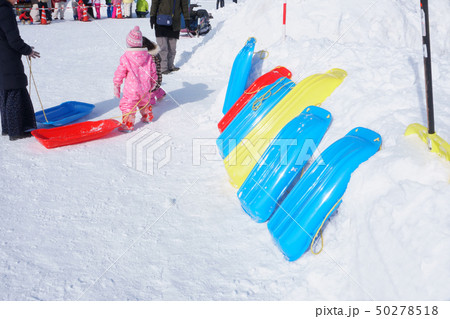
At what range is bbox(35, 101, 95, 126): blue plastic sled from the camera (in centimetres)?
468

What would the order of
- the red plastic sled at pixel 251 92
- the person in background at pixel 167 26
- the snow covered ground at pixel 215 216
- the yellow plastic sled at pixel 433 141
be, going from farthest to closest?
the person in background at pixel 167 26 → the red plastic sled at pixel 251 92 → the yellow plastic sled at pixel 433 141 → the snow covered ground at pixel 215 216

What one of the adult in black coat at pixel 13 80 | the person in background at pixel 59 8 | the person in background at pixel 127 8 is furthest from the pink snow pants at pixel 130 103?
the person in background at pixel 127 8

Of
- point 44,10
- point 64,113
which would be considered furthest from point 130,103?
point 44,10

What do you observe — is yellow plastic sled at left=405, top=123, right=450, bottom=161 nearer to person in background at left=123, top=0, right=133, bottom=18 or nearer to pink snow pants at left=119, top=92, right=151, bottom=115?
pink snow pants at left=119, top=92, right=151, bottom=115

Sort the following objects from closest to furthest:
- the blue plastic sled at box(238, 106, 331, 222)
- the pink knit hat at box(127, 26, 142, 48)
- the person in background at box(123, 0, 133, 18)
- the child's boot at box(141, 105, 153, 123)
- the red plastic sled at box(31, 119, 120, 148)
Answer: the blue plastic sled at box(238, 106, 331, 222), the red plastic sled at box(31, 119, 120, 148), the pink knit hat at box(127, 26, 142, 48), the child's boot at box(141, 105, 153, 123), the person in background at box(123, 0, 133, 18)

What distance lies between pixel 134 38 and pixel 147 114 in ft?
3.08

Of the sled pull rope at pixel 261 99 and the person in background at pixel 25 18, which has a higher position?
the sled pull rope at pixel 261 99

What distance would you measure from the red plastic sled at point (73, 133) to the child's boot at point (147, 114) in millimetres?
514

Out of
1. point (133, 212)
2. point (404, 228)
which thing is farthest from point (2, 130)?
point (404, 228)

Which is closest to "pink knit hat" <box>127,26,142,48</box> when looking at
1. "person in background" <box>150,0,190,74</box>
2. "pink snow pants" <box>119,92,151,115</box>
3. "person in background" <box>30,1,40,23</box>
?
"pink snow pants" <box>119,92,151,115</box>

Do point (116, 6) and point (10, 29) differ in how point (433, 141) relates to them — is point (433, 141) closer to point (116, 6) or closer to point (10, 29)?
point (10, 29)

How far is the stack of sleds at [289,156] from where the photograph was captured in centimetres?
247

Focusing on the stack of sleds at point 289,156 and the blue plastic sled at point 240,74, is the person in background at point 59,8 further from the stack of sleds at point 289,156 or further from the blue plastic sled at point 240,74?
the stack of sleds at point 289,156

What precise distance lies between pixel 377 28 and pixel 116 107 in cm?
416
